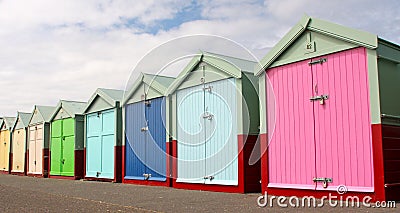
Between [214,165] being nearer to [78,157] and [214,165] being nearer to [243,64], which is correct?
[243,64]

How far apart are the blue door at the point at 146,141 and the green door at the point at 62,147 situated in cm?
600

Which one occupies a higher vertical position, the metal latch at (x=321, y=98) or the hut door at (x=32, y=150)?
the metal latch at (x=321, y=98)

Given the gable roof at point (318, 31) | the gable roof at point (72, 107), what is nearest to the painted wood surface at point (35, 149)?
the gable roof at point (72, 107)

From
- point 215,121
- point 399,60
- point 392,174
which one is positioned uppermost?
point 399,60

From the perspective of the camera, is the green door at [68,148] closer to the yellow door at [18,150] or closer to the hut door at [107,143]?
the hut door at [107,143]

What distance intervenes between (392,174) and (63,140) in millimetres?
18870

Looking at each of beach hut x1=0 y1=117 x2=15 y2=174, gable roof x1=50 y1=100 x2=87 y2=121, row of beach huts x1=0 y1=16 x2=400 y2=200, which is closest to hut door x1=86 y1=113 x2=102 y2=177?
row of beach huts x1=0 y1=16 x2=400 y2=200

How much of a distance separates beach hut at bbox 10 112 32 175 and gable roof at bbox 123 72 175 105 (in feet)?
45.1

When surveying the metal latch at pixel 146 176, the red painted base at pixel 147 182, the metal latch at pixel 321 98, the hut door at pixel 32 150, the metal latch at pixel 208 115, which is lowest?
the red painted base at pixel 147 182

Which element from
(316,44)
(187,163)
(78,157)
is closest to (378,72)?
→ (316,44)

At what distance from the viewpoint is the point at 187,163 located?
15.4 m

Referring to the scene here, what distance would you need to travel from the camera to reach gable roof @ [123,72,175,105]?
16.9 m

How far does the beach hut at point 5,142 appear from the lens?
3225 cm

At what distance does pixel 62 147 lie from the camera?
24797mm
